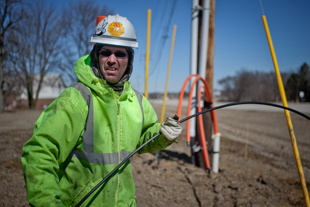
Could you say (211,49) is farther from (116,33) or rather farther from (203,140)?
(116,33)

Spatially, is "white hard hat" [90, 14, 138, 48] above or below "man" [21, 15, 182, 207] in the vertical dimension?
above

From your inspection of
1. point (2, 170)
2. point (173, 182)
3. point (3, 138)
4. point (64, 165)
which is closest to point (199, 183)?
point (173, 182)

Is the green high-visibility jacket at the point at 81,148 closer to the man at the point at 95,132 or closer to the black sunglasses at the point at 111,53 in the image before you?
the man at the point at 95,132

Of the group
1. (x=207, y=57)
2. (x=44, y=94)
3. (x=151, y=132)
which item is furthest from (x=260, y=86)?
(x=151, y=132)

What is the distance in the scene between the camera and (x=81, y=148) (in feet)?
4.79

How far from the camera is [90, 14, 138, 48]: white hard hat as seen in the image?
5.68 feet

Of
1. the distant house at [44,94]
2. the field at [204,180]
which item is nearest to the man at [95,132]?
the field at [204,180]

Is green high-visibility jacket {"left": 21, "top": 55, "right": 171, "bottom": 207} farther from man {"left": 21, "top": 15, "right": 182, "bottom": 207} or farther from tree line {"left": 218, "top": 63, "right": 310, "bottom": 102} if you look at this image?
tree line {"left": 218, "top": 63, "right": 310, "bottom": 102}

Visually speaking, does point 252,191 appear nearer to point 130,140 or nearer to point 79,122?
point 130,140

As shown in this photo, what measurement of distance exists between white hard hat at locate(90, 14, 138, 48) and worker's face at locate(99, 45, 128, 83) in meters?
0.05

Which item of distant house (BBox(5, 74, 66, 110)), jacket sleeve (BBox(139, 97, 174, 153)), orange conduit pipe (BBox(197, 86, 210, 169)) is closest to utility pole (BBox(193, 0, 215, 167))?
orange conduit pipe (BBox(197, 86, 210, 169))

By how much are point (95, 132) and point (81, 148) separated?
0.46 feet

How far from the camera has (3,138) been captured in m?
7.22

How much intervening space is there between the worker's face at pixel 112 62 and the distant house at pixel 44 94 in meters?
23.8
